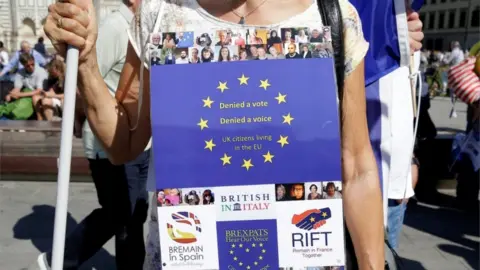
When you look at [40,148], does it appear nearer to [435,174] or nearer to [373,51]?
[435,174]

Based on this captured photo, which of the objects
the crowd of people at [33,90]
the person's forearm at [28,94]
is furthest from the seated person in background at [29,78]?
the person's forearm at [28,94]

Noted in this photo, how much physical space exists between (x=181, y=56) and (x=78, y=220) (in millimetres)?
4282

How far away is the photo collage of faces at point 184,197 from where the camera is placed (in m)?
1.39

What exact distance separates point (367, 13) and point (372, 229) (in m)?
0.79

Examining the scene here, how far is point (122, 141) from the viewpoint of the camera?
1601 millimetres

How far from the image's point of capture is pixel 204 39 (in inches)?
56.2

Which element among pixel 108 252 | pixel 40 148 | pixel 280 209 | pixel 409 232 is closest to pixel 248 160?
pixel 280 209

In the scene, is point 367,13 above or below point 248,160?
above

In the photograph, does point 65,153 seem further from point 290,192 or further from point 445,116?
point 445,116

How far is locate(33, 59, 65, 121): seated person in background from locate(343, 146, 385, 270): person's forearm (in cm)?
803

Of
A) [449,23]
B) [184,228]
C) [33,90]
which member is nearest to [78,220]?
[184,228]

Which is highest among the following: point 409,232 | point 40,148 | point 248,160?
point 248,160

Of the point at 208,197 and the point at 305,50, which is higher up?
the point at 305,50

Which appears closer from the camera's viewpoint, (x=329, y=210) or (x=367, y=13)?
(x=329, y=210)
